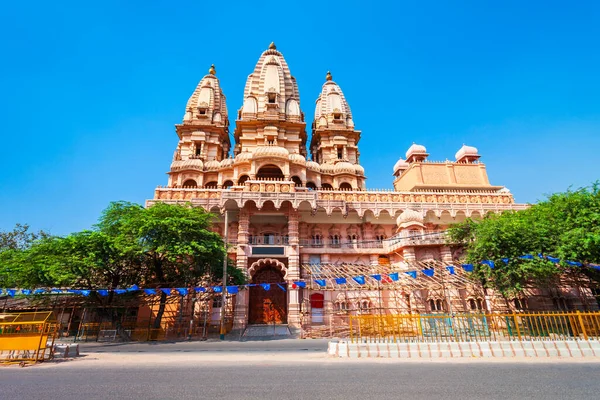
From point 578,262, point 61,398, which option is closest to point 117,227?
point 61,398

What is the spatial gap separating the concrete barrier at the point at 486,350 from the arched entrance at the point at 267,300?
1654 centimetres

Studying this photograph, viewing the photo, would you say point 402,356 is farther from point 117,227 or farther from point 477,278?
Result: point 117,227

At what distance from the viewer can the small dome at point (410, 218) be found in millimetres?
27938

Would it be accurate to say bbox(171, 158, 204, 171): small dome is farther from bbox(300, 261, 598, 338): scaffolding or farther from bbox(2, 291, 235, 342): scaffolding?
bbox(300, 261, 598, 338): scaffolding

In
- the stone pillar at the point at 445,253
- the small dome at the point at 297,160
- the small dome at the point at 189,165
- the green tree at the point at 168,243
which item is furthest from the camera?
the small dome at the point at 189,165

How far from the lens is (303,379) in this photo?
27.5ft

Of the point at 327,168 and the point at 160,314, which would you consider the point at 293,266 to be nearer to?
the point at 160,314

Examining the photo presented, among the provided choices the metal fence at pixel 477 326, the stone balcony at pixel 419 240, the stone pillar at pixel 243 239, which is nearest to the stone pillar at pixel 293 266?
the stone pillar at pixel 243 239

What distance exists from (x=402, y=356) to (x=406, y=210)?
1885cm

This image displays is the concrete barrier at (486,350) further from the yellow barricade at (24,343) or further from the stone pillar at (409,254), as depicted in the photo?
the stone pillar at (409,254)

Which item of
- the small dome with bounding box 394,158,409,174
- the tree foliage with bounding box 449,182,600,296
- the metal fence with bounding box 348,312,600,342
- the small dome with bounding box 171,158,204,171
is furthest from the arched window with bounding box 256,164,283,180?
the metal fence with bounding box 348,312,600,342

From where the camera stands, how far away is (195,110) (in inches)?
1793

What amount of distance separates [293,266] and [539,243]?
17.0 metres

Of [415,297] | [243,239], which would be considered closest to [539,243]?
[415,297]
